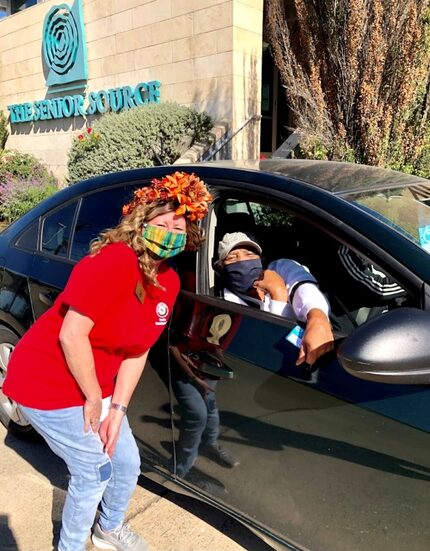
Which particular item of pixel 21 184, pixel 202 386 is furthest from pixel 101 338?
pixel 21 184

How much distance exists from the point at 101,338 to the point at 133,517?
1.20 metres

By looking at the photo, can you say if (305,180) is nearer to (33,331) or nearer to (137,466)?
(33,331)

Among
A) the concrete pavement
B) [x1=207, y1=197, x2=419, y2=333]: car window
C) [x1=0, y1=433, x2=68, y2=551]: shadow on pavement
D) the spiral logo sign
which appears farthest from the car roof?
the spiral logo sign

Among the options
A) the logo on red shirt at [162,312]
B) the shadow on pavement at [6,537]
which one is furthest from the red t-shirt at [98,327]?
the shadow on pavement at [6,537]

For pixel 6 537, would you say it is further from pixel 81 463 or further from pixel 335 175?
pixel 335 175

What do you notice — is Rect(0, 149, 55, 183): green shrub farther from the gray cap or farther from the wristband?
the wristband

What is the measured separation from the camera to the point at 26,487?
2.70m

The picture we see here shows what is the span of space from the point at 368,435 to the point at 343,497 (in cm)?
25

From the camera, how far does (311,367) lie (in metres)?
1.67

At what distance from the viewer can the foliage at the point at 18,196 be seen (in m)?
9.38

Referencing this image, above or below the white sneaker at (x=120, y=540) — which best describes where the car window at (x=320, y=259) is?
above

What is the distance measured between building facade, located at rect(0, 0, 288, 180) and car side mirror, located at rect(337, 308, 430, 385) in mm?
7255

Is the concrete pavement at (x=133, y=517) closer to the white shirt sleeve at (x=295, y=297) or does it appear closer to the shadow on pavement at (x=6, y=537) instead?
the shadow on pavement at (x=6, y=537)

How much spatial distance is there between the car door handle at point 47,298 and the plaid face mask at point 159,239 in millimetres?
987
